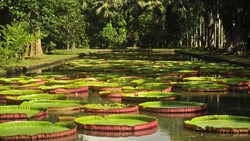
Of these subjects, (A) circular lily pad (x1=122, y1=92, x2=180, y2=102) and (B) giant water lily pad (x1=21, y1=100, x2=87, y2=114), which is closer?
(B) giant water lily pad (x1=21, y1=100, x2=87, y2=114)

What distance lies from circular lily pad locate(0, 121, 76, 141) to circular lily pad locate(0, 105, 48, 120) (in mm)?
1466

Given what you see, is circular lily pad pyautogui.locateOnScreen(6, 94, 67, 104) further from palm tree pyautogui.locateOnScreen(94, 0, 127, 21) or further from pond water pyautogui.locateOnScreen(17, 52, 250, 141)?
palm tree pyautogui.locateOnScreen(94, 0, 127, 21)

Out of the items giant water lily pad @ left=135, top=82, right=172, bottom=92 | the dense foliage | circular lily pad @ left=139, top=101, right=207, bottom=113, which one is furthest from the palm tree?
circular lily pad @ left=139, top=101, right=207, bottom=113

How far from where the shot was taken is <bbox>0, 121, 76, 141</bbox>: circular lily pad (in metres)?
8.98

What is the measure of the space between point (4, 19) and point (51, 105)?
20.6m

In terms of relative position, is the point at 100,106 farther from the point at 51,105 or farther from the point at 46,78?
the point at 46,78

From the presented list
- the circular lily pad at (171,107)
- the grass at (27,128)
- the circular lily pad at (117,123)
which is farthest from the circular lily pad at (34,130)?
the circular lily pad at (171,107)

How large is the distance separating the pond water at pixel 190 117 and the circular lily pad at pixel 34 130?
315mm

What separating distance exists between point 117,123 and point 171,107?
8.90 ft

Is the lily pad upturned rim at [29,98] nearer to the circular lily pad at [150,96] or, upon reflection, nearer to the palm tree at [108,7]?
the circular lily pad at [150,96]

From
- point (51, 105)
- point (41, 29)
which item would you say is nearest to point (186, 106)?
point (51, 105)

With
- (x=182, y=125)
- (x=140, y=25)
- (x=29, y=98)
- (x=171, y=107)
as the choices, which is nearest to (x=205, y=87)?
(x=171, y=107)

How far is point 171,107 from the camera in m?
12.7

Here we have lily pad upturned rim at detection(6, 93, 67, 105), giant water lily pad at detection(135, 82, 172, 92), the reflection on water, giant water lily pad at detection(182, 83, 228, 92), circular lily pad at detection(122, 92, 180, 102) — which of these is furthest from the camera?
giant water lily pad at detection(182, 83, 228, 92)
